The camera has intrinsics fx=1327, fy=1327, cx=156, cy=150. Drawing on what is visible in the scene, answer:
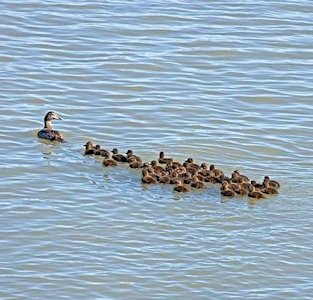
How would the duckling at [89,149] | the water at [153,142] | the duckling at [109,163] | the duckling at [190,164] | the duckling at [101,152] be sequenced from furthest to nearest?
the duckling at [89,149] → the duckling at [101,152] → the duckling at [109,163] → the duckling at [190,164] → the water at [153,142]

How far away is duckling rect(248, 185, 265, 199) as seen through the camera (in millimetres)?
15883

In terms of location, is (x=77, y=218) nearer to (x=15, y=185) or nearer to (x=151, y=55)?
(x=15, y=185)

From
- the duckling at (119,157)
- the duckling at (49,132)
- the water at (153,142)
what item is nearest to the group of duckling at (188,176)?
the duckling at (119,157)

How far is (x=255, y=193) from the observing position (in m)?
15.9

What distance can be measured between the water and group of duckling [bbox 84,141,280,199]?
0.40 feet

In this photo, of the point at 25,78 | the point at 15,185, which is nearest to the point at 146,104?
the point at 25,78

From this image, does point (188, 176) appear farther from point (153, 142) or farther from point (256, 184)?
point (153, 142)

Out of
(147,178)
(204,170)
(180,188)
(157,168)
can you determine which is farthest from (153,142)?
(180,188)

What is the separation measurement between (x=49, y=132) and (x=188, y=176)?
2.29 meters

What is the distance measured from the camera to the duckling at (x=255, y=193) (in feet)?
52.1

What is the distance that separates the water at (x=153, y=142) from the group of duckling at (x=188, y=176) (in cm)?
12

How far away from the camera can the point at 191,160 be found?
1695 centimetres

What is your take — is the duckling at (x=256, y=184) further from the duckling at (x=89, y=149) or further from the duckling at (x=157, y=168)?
the duckling at (x=89, y=149)

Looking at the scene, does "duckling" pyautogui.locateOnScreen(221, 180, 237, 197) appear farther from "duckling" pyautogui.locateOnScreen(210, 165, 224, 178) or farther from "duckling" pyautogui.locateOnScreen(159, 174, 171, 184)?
"duckling" pyautogui.locateOnScreen(159, 174, 171, 184)
